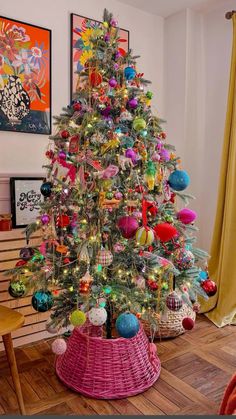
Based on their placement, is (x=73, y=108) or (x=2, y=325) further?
(x=73, y=108)

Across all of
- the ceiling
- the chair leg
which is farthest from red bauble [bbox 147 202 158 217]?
the ceiling

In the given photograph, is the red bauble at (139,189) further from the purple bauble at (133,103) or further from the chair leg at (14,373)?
the chair leg at (14,373)

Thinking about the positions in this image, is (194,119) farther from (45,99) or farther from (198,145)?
(45,99)

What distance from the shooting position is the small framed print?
2.28 meters

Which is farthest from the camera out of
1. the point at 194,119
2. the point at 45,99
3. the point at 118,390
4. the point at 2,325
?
the point at 194,119

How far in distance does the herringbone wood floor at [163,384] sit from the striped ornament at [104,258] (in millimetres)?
702

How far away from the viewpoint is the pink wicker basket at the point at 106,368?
1.75 m

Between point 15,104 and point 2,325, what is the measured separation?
1.42 meters

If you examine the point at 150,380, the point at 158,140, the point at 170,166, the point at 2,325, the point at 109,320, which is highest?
the point at 158,140

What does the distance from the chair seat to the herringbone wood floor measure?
436 mm

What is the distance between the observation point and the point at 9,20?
7.26 ft

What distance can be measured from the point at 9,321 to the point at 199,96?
2.39 metres

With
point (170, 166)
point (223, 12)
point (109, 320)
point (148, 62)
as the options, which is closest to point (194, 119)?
point (148, 62)

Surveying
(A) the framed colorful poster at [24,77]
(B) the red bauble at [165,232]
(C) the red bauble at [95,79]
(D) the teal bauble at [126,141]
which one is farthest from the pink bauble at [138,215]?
(A) the framed colorful poster at [24,77]
